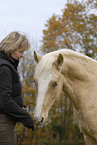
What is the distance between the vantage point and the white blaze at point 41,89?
232 cm

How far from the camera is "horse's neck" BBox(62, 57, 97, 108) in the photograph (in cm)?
284

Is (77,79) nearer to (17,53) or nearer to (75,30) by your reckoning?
(17,53)

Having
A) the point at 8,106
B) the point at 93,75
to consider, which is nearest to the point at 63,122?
the point at 93,75

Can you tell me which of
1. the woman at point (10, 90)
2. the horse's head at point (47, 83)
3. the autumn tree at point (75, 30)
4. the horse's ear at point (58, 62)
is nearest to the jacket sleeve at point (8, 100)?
the woman at point (10, 90)

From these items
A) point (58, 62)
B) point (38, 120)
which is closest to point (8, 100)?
point (38, 120)

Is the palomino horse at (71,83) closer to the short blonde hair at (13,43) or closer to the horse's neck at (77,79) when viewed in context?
the horse's neck at (77,79)

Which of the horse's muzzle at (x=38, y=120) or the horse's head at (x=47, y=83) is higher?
the horse's head at (x=47, y=83)

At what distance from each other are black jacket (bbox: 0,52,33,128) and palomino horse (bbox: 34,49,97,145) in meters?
0.26

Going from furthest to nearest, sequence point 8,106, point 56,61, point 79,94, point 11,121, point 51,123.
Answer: point 51,123 → point 79,94 → point 56,61 → point 11,121 → point 8,106

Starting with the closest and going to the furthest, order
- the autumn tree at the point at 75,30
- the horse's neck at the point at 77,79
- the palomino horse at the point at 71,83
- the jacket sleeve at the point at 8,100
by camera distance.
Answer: the jacket sleeve at the point at 8,100 < the palomino horse at the point at 71,83 < the horse's neck at the point at 77,79 < the autumn tree at the point at 75,30

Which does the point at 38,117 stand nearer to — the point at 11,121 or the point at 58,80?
the point at 11,121

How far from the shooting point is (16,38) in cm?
230

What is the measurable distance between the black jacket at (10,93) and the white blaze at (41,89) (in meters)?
0.19

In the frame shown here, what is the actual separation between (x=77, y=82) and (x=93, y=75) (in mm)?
294
